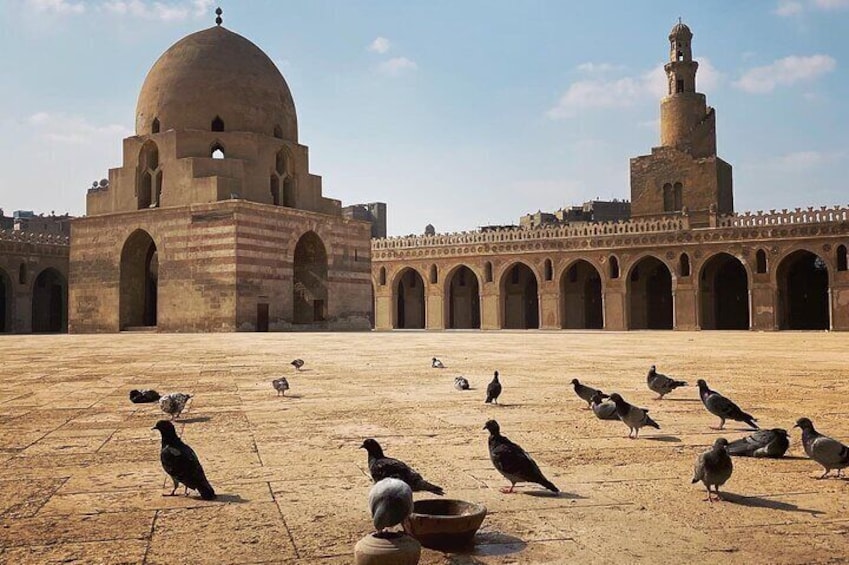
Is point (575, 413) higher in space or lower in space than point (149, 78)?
lower

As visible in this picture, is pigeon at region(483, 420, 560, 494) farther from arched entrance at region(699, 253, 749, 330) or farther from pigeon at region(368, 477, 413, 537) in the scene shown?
arched entrance at region(699, 253, 749, 330)

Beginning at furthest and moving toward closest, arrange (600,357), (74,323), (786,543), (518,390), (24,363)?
1. (74,323)
2. (600,357)
3. (24,363)
4. (518,390)
5. (786,543)

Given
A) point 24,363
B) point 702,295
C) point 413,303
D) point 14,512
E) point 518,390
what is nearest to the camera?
point 14,512

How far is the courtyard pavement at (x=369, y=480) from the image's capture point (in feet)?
9.79

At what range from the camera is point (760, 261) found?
1287 inches

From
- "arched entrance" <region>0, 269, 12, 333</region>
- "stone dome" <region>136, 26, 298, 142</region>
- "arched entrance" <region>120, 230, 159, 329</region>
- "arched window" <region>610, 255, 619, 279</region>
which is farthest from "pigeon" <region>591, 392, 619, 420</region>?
"arched entrance" <region>0, 269, 12, 333</region>

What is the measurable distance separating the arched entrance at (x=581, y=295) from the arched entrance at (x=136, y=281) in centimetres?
1970

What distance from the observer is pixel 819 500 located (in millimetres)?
3656

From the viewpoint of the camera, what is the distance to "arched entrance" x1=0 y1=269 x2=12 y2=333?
35.3m

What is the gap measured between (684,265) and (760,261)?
319 centimetres

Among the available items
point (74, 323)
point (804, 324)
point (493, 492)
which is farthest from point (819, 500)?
point (804, 324)

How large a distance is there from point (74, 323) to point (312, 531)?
30.4 m

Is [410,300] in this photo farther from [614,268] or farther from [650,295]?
[650,295]

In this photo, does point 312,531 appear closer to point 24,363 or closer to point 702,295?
point 24,363
